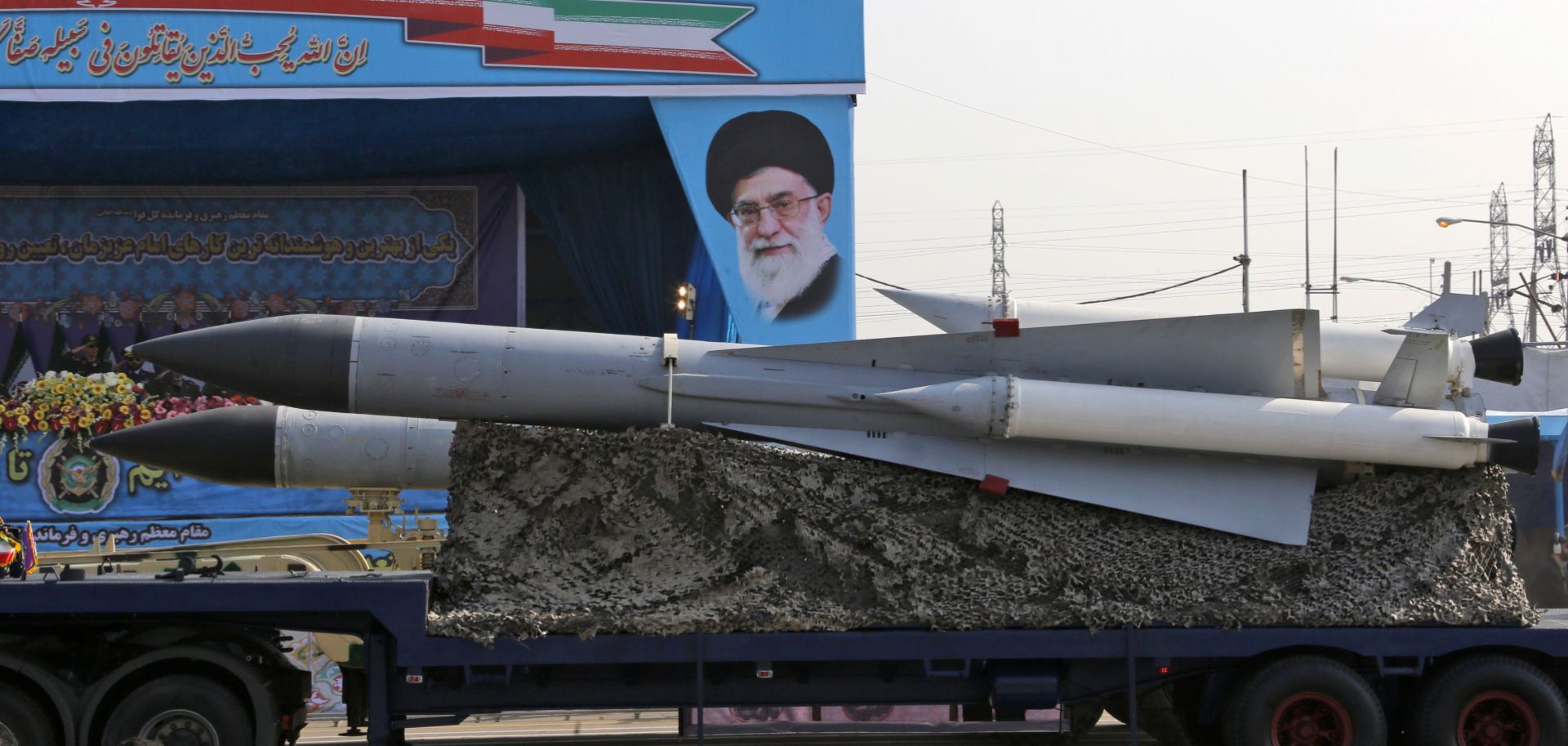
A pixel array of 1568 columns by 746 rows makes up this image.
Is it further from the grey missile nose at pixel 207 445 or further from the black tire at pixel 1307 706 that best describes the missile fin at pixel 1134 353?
the grey missile nose at pixel 207 445

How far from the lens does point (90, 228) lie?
73.9ft

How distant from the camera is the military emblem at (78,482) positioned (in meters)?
20.8

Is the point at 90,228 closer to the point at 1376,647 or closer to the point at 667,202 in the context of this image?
the point at 667,202

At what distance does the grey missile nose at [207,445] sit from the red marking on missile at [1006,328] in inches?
205

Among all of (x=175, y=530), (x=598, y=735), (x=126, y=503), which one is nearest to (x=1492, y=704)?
(x=598, y=735)

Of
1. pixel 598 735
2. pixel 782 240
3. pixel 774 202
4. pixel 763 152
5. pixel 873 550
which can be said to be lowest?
pixel 598 735

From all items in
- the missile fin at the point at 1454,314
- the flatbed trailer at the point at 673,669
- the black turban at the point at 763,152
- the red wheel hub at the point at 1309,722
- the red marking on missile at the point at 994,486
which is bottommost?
the red wheel hub at the point at 1309,722

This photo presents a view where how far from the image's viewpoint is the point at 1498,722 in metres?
8.58

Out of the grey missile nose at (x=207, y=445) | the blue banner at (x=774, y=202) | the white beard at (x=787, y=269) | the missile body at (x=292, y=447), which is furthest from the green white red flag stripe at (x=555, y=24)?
the grey missile nose at (x=207, y=445)

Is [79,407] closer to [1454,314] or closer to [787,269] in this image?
[787,269]

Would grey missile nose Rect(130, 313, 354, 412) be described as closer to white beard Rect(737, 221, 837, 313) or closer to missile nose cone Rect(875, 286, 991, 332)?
missile nose cone Rect(875, 286, 991, 332)

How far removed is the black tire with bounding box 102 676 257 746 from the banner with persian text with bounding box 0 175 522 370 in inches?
581

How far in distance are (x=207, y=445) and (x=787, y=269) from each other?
11120 mm

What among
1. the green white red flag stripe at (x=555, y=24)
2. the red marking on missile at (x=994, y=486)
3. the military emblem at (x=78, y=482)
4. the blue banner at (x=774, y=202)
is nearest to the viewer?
the red marking on missile at (x=994, y=486)
